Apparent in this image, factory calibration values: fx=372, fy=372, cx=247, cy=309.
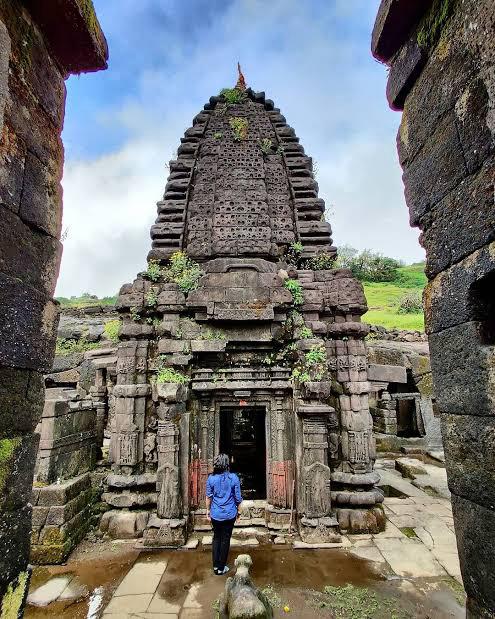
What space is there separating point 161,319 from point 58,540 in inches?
155

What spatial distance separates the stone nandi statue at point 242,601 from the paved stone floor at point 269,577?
97 centimetres

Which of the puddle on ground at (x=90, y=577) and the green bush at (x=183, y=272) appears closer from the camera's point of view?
the puddle on ground at (x=90, y=577)

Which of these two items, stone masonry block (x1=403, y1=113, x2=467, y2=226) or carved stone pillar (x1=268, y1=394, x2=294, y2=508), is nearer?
→ stone masonry block (x1=403, y1=113, x2=467, y2=226)

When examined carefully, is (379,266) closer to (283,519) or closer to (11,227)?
(283,519)

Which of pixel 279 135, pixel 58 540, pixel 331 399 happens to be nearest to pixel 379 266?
pixel 279 135

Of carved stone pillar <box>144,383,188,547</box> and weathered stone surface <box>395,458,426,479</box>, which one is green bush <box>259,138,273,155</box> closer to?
carved stone pillar <box>144,383,188,547</box>

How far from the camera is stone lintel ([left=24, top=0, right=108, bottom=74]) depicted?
2.04 meters

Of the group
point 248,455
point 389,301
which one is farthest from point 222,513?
point 389,301

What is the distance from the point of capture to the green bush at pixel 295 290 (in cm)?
728

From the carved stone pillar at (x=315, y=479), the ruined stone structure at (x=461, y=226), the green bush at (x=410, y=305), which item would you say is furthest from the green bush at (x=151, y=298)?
the green bush at (x=410, y=305)

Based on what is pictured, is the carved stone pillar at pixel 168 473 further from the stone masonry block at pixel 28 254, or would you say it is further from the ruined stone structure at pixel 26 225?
the stone masonry block at pixel 28 254

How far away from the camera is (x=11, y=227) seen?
1.91 meters

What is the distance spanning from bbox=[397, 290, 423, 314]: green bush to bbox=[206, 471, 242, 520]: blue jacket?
1978cm

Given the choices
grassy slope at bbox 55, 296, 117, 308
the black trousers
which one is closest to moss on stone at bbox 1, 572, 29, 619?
the black trousers
